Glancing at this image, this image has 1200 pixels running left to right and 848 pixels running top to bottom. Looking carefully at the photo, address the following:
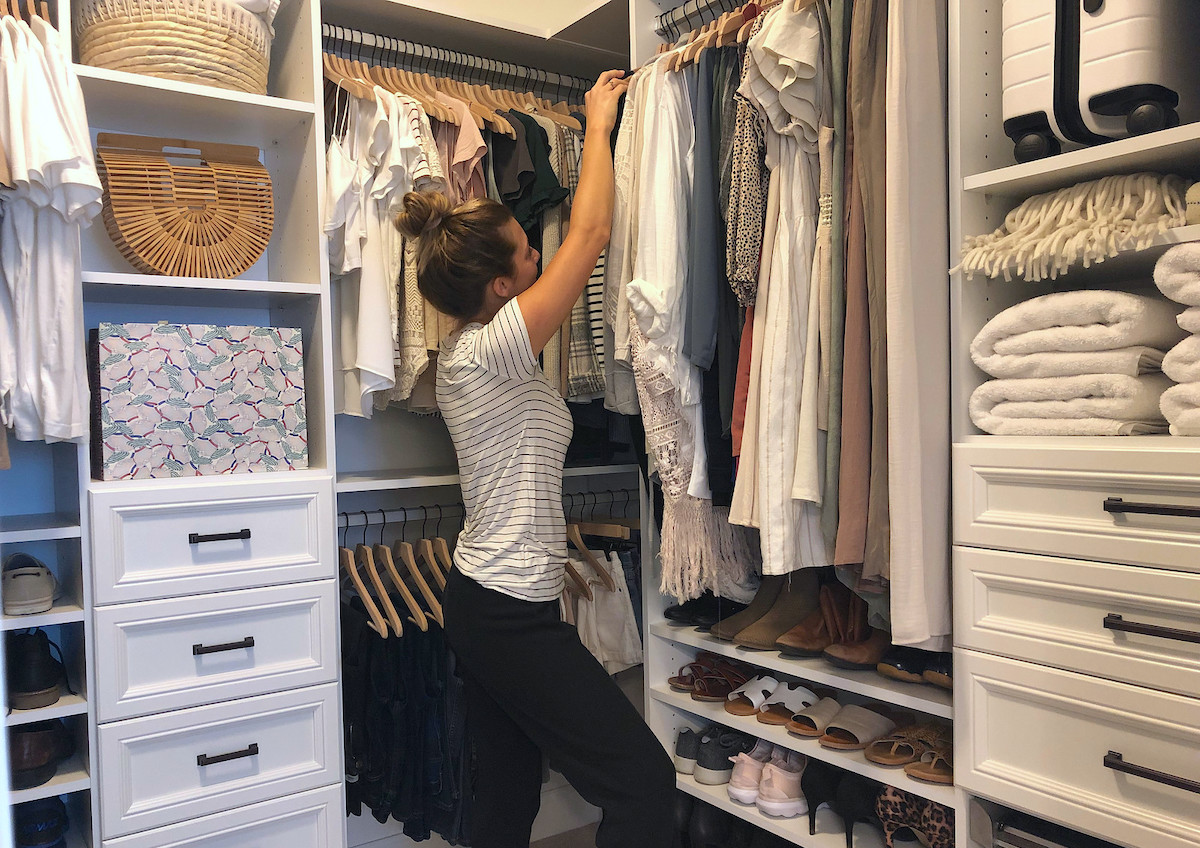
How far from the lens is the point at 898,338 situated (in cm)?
144

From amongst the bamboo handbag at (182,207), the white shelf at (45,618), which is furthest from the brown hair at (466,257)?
the white shelf at (45,618)

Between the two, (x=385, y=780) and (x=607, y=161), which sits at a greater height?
(x=607, y=161)

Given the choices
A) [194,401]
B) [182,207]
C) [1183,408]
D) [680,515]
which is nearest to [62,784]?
[194,401]

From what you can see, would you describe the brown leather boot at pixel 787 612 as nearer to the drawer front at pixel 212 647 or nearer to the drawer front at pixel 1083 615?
the drawer front at pixel 1083 615

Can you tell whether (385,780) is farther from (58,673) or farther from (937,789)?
(937,789)

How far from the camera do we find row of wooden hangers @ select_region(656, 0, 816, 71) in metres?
1.74

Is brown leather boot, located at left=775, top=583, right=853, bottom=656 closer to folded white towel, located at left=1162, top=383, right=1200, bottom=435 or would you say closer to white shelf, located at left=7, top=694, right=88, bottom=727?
folded white towel, located at left=1162, top=383, right=1200, bottom=435

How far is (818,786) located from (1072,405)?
905 millimetres

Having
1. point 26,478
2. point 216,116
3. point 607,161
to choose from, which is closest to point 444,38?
point 216,116

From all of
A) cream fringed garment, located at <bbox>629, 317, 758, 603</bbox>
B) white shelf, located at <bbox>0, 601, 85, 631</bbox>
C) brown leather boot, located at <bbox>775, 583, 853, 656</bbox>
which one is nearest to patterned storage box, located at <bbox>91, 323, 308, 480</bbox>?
white shelf, located at <bbox>0, 601, 85, 631</bbox>

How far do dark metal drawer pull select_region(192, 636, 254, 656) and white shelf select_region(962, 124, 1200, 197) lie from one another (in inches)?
60.8

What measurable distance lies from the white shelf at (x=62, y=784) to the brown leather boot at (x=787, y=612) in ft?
4.23

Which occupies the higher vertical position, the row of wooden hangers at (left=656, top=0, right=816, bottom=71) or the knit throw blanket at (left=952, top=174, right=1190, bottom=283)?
the row of wooden hangers at (left=656, top=0, right=816, bottom=71)

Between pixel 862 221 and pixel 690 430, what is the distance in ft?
1.75
